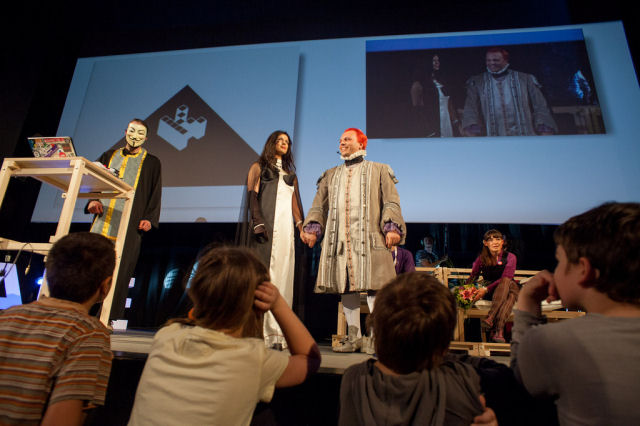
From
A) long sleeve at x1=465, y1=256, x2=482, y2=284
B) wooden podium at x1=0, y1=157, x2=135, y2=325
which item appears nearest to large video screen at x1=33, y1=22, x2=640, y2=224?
long sleeve at x1=465, y1=256, x2=482, y2=284

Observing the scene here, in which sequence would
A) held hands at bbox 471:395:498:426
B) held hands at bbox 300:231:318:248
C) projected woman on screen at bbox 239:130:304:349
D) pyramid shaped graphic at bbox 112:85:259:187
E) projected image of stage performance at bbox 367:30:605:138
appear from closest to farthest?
1. held hands at bbox 471:395:498:426
2. held hands at bbox 300:231:318:248
3. projected woman on screen at bbox 239:130:304:349
4. projected image of stage performance at bbox 367:30:605:138
5. pyramid shaped graphic at bbox 112:85:259:187

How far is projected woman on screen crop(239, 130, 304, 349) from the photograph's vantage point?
2742 mm

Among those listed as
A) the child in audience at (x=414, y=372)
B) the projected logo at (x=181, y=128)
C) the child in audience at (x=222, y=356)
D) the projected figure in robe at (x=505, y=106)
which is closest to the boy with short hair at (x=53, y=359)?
the child in audience at (x=222, y=356)

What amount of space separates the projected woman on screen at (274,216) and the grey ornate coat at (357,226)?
0.28 m

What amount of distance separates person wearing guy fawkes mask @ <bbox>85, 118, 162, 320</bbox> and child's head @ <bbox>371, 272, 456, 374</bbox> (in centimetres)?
267

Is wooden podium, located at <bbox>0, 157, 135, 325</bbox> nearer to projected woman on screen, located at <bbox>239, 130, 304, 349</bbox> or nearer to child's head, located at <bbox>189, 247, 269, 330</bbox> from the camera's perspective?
projected woman on screen, located at <bbox>239, 130, 304, 349</bbox>

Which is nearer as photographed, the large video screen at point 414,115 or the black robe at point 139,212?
the black robe at point 139,212

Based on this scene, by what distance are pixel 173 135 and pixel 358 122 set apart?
6.82 feet

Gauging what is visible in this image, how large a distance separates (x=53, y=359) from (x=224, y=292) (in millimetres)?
443

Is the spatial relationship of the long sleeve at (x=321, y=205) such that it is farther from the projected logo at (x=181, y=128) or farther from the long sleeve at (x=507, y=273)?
the projected logo at (x=181, y=128)

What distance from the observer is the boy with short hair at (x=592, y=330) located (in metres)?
0.75

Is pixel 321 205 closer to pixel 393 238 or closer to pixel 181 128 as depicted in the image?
pixel 393 238

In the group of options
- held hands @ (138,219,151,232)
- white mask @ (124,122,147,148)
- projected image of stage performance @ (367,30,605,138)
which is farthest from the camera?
projected image of stage performance @ (367,30,605,138)

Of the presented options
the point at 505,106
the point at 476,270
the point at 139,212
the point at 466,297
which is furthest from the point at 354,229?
the point at 505,106
